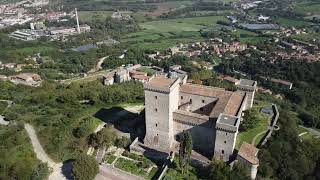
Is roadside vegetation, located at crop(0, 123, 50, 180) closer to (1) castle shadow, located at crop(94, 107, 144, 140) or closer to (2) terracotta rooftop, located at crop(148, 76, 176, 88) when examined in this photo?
(1) castle shadow, located at crop(94, 107, 144, 140)

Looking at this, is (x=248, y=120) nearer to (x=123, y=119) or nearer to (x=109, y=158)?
(x=123, y=119)

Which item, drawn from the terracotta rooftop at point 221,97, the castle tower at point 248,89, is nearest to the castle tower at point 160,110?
the terracotta rooftop at point 221,97

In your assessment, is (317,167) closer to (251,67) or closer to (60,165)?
(60,165)

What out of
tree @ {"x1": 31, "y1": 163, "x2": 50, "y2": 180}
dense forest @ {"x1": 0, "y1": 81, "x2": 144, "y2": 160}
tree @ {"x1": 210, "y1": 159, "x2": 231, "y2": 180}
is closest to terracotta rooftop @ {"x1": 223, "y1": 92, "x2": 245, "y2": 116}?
tree @ {"x1": 210, "y1": 159, "x2": 231, "y2": 180}

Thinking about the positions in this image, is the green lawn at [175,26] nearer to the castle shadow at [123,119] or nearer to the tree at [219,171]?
the castle shadow at [123,119]

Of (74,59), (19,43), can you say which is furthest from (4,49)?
(74,59)

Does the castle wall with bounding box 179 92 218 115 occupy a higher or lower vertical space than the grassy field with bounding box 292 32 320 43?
higher
